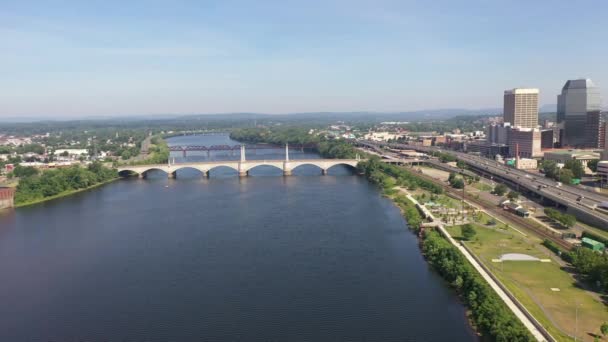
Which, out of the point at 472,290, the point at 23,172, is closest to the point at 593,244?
the point at 472,290

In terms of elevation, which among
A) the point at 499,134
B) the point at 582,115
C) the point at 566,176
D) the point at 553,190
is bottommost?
the point at 553,190

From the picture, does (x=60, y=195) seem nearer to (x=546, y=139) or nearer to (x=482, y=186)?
(x=482, y=186)

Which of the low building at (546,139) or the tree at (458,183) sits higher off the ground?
the low building at (546,139)

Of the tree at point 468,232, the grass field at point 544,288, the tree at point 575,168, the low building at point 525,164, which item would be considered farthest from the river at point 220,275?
the low building at point 525,164

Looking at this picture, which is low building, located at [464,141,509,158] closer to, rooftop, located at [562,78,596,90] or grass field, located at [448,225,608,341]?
rooftop, located at [562,78,596,90]

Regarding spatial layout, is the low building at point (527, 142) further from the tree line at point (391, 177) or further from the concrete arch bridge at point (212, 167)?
the concrete arch bridge at point (212, 167)

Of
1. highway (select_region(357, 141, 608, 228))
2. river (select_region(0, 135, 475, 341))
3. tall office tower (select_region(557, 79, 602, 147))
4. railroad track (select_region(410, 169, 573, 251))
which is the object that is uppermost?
tall office tower (select_region(557, 79, 602, 147))

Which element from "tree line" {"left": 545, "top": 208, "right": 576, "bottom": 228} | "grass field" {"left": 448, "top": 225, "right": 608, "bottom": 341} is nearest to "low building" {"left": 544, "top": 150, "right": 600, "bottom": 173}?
"tree line" {"left": 545, "top": 208, "right": 576, "bottom": 228}
